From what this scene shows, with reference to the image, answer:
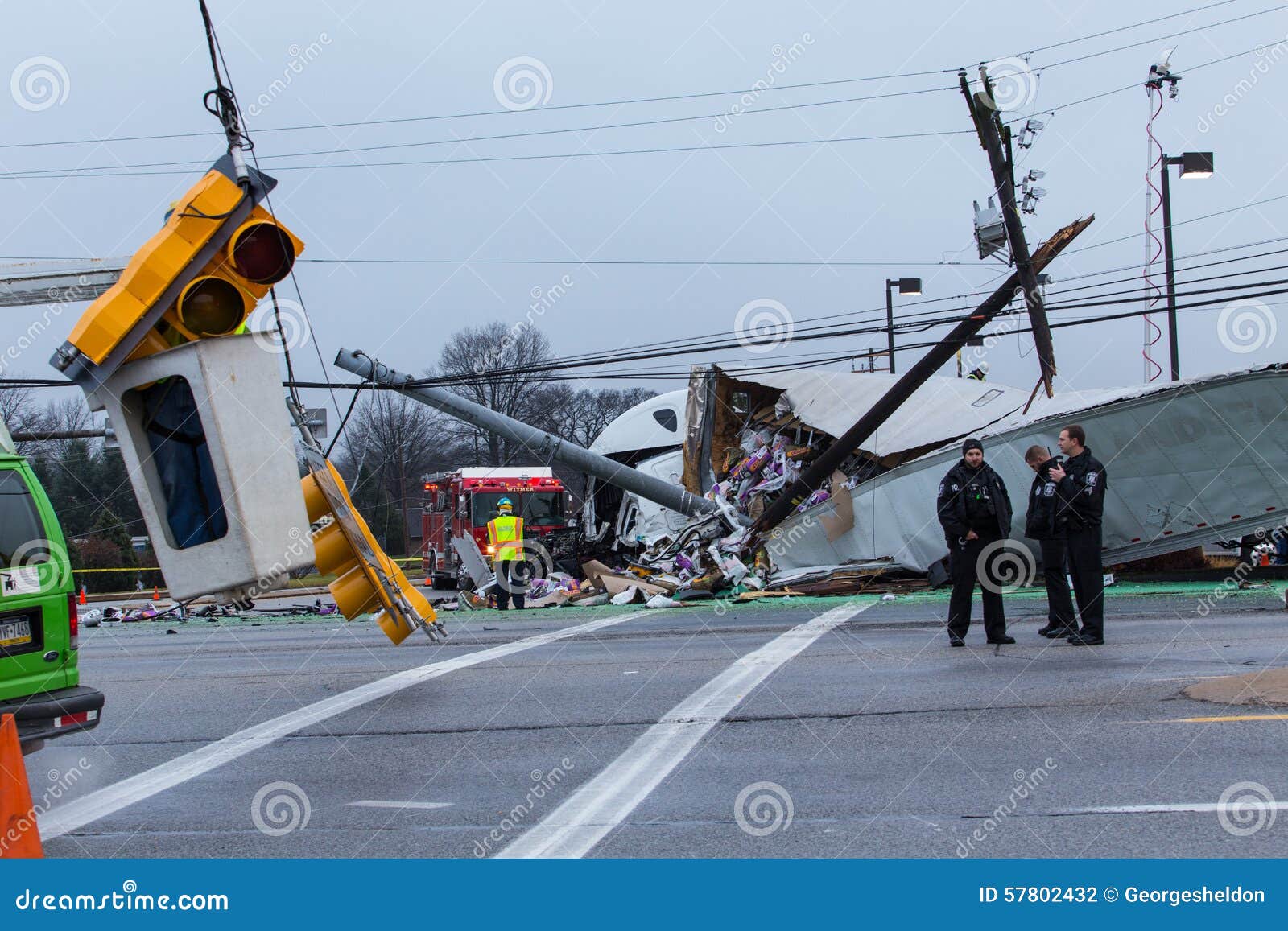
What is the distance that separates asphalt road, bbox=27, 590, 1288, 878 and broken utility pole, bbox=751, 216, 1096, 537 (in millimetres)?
9451

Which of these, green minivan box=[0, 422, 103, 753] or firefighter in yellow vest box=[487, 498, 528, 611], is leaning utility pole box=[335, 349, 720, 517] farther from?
green minivan box=[0, 422, 103, 753]

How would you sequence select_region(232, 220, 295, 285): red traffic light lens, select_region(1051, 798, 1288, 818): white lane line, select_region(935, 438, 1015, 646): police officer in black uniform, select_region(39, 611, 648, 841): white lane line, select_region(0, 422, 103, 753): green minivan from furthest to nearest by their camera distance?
select_region(935, 438, 1015, 646): police officer in black uniform
select_region(0, 422, 103, 753): green minivan
select_region(39, 611, 648, 841): white lane line
select_region(232, 220, 295, 285): red traffic light lens
select_region(1051, 798, 1288, 818): white lane line

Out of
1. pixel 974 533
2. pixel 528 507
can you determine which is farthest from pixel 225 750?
pixel 528 507

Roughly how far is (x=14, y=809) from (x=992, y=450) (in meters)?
15.8

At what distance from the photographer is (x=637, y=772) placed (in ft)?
20.0

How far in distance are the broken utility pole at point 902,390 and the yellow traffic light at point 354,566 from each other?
11.9 meters

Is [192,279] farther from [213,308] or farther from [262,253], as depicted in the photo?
[262,253]

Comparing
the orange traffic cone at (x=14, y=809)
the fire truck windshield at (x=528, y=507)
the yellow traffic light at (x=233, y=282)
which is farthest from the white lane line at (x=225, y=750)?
the fire truck windshield at (x=528, y=507)

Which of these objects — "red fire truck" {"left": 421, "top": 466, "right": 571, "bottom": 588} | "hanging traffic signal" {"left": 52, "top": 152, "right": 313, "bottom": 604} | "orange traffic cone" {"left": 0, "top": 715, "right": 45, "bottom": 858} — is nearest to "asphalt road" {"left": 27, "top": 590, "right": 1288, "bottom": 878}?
"orange traffic cone" {"left": 0, "top": 715, "right": 45, "bottom": 858}

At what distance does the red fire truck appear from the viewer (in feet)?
97.5

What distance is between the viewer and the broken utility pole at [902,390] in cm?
1988

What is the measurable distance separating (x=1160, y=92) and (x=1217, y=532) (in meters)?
11.0
